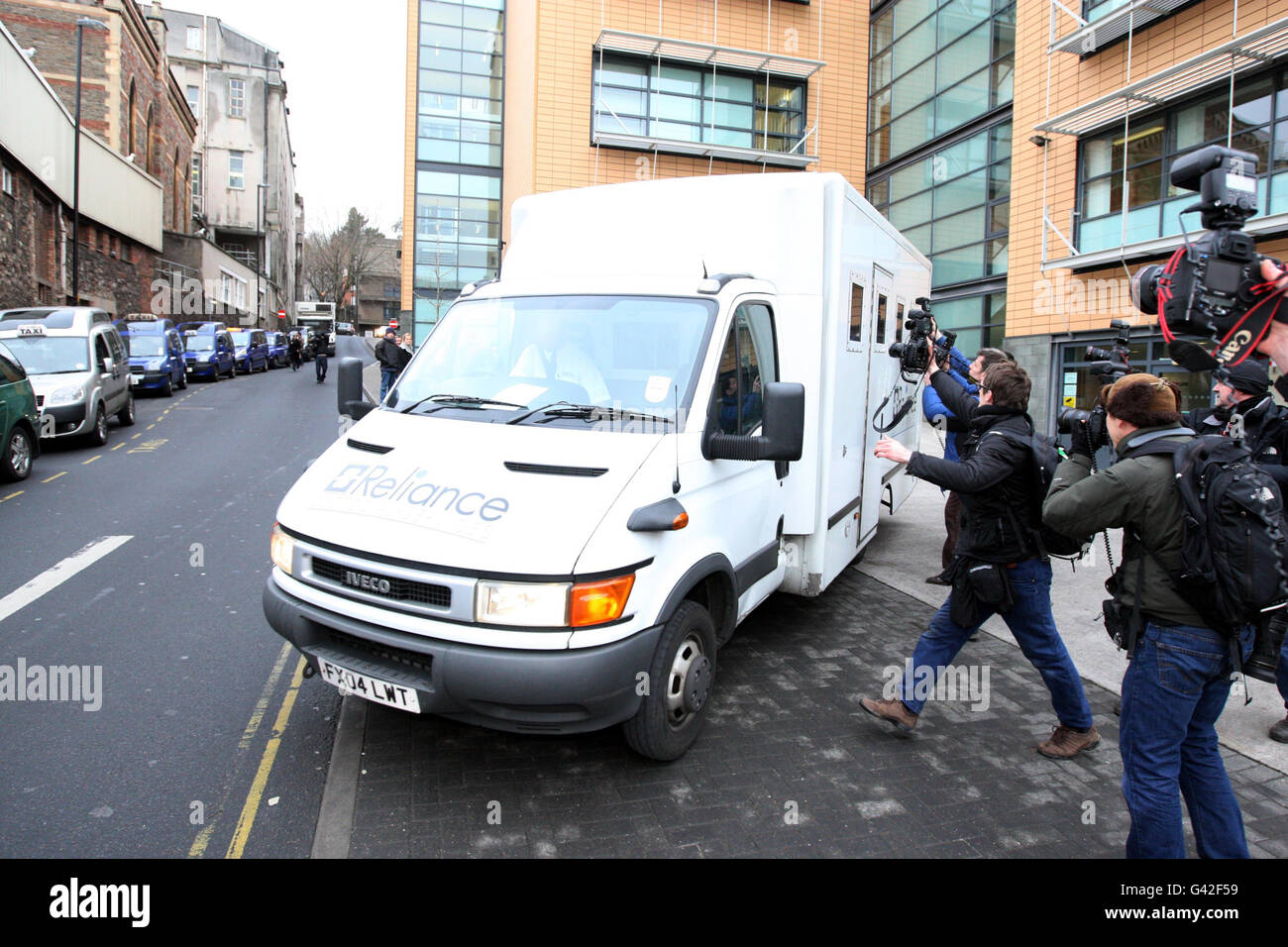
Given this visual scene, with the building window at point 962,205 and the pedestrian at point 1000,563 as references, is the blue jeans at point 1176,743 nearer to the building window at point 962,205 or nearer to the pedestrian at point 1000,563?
the pedestrian at point 1000,563

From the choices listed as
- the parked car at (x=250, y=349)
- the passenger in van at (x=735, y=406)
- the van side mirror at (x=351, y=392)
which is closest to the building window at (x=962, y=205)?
the passenger in van at (x=735, y=406)

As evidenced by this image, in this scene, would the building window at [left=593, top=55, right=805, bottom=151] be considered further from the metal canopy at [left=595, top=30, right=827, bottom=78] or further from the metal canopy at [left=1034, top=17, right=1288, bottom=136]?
the metal canopy at [left=1034, top=17, right=1288, bottom=136]

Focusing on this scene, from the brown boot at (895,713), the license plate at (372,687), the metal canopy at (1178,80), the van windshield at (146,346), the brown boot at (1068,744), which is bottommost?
the brown boot at (1068,744)

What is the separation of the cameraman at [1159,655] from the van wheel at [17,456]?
11.2 metres

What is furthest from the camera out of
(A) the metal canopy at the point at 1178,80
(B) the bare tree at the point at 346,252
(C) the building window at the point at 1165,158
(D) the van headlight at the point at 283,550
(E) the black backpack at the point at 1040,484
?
(B) the bare tree at the point at 346,252

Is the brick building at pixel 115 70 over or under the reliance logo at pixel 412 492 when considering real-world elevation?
over

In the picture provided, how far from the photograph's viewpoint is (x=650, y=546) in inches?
136

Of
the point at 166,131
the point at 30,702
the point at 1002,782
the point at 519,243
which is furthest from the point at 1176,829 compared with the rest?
the point at 166,131

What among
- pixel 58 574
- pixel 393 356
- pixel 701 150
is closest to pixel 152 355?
pixel 393 356

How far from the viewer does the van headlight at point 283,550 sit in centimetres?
374

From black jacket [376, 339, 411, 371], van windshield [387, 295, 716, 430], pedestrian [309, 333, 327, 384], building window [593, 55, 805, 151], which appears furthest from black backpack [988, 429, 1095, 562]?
pedestrian [309, 333, 327, 384]

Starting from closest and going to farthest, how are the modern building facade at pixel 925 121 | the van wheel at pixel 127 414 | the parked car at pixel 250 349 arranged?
the modern building facade at pixel 925 121
the van wheel at pixel 127 414
the parked car at pixel 250 349

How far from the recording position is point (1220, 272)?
9.22 feet

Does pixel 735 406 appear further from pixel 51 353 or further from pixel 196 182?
pixel 196 182
